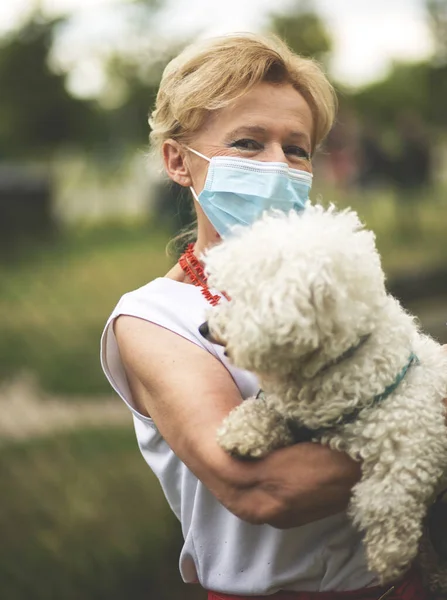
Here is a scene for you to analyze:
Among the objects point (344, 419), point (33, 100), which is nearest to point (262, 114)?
point (344, 419)

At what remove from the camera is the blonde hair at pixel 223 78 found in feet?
8.50

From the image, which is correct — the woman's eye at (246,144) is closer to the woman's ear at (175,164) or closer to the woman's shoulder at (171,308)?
the woman's ear at (175,164)

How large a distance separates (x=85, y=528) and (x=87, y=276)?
34.1ft

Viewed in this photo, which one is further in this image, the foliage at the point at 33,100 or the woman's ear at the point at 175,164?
the foliage at the point at 33,100

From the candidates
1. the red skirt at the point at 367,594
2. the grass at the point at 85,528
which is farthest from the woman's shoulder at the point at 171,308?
the grass at the point at 85,528

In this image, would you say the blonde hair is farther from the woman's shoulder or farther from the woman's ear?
the woman's shoulder

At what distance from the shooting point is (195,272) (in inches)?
104

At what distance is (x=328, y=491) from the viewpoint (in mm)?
2174

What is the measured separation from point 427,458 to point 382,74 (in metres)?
71.5

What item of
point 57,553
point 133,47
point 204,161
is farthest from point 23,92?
point 204,161

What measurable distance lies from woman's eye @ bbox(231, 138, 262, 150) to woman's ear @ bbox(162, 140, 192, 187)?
237 mm

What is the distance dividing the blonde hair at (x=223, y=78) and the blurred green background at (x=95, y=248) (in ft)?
1.06

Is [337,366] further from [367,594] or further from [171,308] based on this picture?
[367,594]

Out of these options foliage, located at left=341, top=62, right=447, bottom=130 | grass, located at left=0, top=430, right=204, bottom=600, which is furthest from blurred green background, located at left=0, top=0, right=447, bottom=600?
foliage, located at left=341, top=62, right=447, bottom=130
